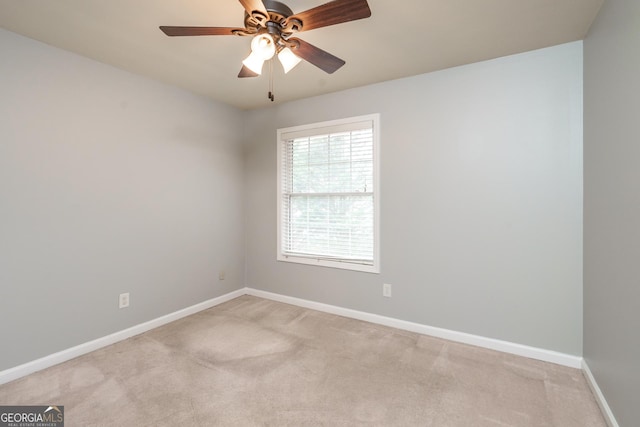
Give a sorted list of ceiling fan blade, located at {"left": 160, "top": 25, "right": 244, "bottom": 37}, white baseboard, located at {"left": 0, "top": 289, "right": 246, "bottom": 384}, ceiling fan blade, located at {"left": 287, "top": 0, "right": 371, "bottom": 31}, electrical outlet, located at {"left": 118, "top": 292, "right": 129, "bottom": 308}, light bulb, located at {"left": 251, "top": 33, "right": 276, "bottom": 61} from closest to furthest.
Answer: ceiling fan blade, located at {"left": 287, "top": 0, "right": 371, "bottom": 31} < ceiling fan blade, located at {"left": 160, "top": 25, "right": 244, "bottom": 37} < light bulb, located at {"left": 251, "top": 33, "right": 276, "bottom": 61} < white baseboard, located at {"left": 0, "top": 289, "right": 246, "bottom": 384} < electrical outlet, located at {"left": 118, "top": 292, "right": 129, "bottom": 308}

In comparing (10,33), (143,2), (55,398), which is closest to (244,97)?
(143,2)

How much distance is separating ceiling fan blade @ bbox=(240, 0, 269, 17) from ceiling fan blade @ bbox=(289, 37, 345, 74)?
26cm

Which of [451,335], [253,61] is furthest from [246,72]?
[451,335]

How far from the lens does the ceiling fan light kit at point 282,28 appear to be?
141cm

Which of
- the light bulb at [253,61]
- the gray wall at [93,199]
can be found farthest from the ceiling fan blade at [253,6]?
the gray wall at [93,199]

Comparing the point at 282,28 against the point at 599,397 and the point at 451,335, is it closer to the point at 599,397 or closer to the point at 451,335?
the point at 451,335

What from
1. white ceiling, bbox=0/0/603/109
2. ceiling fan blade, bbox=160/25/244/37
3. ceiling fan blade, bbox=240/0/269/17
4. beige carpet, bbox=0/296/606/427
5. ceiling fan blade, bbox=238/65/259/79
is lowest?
beige carpet, bbox=0/296/606/427

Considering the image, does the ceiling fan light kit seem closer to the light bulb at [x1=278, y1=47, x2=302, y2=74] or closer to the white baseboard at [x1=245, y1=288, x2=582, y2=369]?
the light bulb at [x1=278, y1=47, x2=302, y2=74]

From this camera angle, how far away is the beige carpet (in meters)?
1.72

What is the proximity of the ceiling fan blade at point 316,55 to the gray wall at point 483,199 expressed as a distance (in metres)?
1.28

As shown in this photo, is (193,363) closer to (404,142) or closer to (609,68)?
(404,142)

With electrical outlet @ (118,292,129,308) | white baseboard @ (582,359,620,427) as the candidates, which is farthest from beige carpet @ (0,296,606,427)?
electrical outlet @ (118,292,129,308)

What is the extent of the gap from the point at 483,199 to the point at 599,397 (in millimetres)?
1494

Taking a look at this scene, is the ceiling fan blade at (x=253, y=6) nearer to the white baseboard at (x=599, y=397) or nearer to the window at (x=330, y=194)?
the window at (x=330, y=194)
